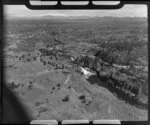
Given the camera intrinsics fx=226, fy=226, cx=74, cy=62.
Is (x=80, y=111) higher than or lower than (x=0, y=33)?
lower

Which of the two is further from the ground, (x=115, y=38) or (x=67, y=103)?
(x=115, y=38)

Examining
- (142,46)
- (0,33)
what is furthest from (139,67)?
(0,33)

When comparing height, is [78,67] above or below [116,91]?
above

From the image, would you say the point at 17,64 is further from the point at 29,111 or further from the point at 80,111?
the point at 80,111

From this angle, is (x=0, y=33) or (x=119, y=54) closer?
(x=0, y=33)

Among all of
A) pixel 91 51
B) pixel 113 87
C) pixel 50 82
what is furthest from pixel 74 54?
pixel 113 87

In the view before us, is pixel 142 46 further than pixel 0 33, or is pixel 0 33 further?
pixel 142 46

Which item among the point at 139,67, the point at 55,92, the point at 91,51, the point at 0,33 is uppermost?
the point at 0,33

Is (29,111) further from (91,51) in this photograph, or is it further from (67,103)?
(91,51)

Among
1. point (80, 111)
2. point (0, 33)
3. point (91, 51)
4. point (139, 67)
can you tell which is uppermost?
point (0, 33)
